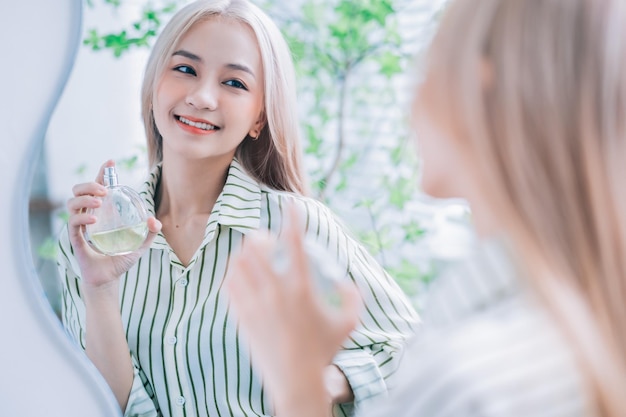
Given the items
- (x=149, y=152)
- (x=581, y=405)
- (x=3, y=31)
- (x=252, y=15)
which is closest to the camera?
(x=581, y=405)

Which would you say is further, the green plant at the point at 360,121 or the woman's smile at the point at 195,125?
the green plant at the point at 360,121

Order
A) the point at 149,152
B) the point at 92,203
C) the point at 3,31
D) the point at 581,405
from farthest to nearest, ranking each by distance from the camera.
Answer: the point at 149,152, the point at 92,203, the point at 3,31, the point at 581,405

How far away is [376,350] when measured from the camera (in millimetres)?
956

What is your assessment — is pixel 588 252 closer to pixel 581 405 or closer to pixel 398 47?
pixel 581 405

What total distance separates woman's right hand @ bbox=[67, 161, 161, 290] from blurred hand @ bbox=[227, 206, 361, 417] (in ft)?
1.29

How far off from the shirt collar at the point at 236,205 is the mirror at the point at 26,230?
0.28 metres

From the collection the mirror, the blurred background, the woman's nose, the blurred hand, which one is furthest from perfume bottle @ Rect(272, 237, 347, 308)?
the blurred background

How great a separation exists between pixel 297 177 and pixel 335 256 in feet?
0.55

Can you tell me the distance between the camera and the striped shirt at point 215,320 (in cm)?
94

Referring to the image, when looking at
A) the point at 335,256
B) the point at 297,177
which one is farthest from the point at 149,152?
the point at 335,256

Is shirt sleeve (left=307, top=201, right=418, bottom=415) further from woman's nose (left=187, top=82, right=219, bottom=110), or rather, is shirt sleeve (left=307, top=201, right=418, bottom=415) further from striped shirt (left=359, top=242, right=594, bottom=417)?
striped shirt (left=359, top=242, right=594, bottom=417)

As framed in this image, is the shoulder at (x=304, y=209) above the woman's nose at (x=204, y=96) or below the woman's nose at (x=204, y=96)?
below

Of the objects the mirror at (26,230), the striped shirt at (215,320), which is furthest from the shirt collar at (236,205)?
the mirror at (26,230)

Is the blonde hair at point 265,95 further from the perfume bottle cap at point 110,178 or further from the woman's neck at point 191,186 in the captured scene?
the perfume bottle cap at point 110,178
